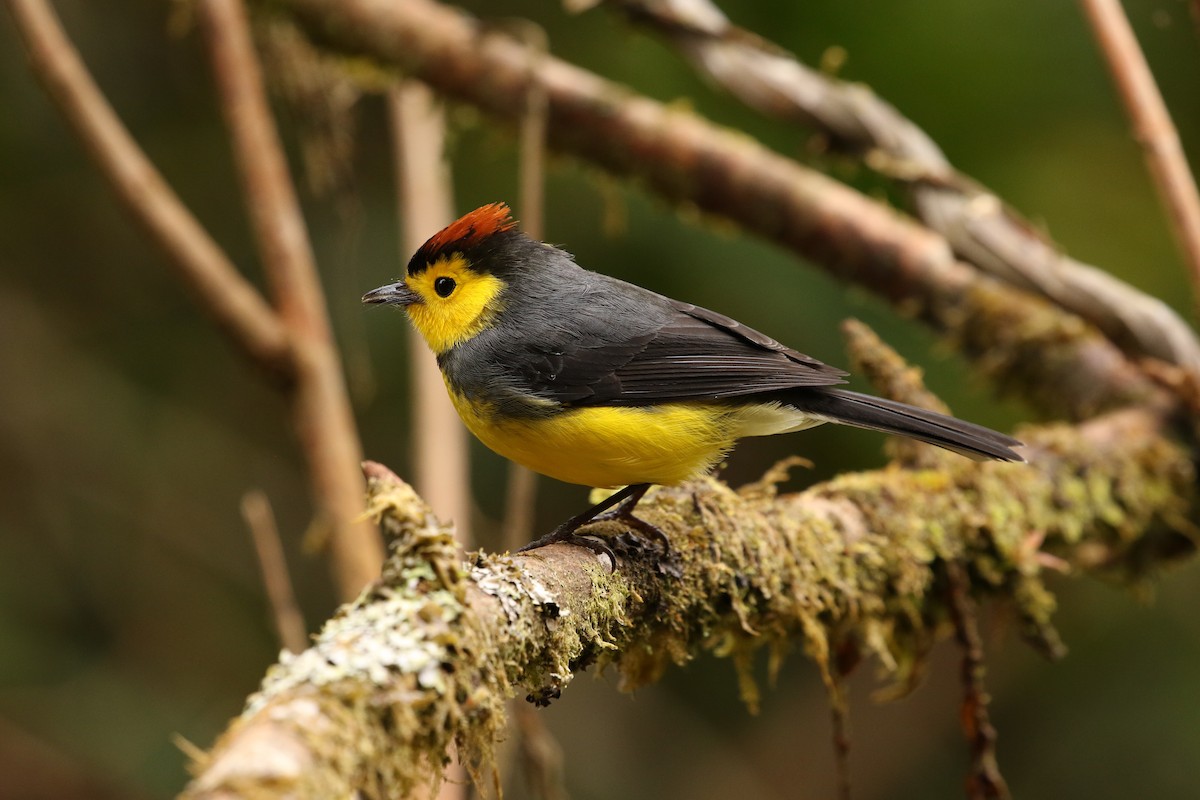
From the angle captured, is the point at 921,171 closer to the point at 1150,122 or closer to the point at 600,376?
the point at 1150,122

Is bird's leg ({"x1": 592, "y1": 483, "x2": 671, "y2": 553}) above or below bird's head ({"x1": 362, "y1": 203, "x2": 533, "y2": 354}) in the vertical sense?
below

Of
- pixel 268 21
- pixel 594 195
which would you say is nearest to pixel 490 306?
pixel 268 21

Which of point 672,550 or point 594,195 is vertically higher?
point 594,195

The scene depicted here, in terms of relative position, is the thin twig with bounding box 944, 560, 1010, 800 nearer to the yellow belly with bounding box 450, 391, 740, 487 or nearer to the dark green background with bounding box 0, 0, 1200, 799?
the yellow belly with bounding box 450, 391, 740, 487

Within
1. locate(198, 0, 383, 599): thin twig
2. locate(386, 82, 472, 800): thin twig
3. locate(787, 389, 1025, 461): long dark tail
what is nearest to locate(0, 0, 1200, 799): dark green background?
locate(386, 82, 472, 800): thin twig

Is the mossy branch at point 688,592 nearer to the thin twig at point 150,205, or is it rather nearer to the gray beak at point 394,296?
the gray beak at point 394,296

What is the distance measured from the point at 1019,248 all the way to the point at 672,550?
1972 millimetres

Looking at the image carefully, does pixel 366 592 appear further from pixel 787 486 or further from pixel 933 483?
pixel 787 486

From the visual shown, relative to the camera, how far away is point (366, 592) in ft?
5.45

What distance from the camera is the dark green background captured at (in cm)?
564

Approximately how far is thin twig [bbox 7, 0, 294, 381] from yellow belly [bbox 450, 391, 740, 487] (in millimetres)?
967

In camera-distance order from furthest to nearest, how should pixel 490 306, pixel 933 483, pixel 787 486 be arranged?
pixel 787 486
pixel 490 306
pixel 933 483

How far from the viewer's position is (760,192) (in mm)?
4203

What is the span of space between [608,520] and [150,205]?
1887mm
